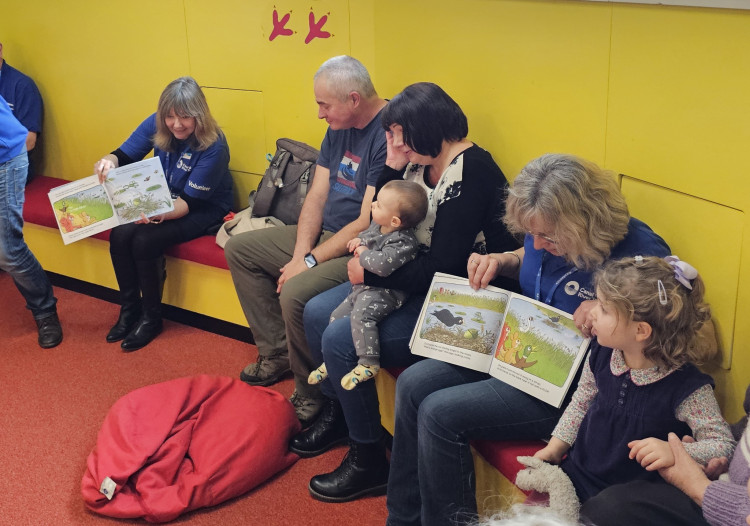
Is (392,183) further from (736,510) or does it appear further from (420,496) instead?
(736,510)

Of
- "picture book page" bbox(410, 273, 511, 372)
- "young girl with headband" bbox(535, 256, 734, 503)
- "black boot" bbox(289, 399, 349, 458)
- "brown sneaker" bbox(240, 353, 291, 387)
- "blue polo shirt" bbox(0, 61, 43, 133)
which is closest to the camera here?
"young girl with headband" bbox(535, 256, 734, 503)

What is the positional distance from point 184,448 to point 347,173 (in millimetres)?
1336

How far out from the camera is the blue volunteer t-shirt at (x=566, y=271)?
2350mm

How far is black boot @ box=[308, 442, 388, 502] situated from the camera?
3.03 meters

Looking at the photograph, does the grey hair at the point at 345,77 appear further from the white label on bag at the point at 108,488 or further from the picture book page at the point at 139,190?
the white label on bag at the point at 108,488

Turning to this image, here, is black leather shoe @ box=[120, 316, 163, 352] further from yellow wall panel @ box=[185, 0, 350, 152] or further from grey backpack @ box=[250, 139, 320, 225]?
yellow wall panel @ box=[185, 0, 350, 152]

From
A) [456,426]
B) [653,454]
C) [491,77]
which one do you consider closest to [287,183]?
[491,77]

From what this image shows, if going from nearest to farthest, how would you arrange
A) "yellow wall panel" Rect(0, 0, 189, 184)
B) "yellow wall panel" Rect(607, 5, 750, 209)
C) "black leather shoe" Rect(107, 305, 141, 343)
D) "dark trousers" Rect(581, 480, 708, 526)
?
"dark trousers" Rect(581, 480, 708, 526) → "yellow wall panel" Rect(607, 5, 750, 209) → "black leather shoe" Rect(107, 305, 141, 343) → "yellow wall panel" Rect(0, 0, 189, 184)

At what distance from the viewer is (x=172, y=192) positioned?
433 centimetres

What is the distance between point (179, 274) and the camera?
4.50 m

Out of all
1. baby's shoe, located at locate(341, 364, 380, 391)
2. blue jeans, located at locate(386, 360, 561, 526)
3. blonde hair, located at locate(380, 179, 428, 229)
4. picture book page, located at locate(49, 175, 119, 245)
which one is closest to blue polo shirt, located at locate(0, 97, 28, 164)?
picture book page, located at locate(49, 175, 119, 245)

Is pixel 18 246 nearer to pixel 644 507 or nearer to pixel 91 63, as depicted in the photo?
pixel 91 63

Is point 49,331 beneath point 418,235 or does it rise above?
beneath

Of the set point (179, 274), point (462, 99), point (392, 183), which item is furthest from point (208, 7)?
point (392, 183)
